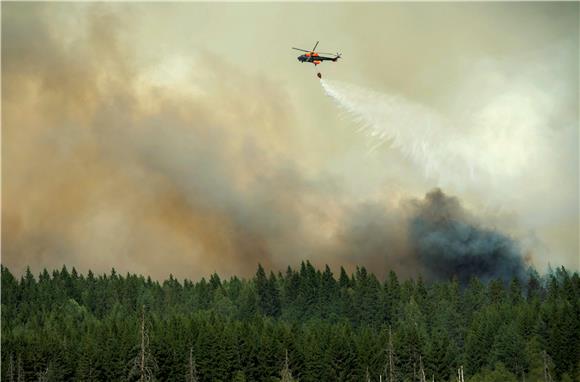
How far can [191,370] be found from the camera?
174500 mm

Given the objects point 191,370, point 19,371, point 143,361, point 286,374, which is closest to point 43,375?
point 19,371

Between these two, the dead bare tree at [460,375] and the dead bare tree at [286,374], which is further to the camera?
the dead bare tree at [460,375]

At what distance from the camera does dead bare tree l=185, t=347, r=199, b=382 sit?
174875mm

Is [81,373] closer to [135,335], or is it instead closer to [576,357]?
[135,335]

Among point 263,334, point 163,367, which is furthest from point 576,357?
point 163,367

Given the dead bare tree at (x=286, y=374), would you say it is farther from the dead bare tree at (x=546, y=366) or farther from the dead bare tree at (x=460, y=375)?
the dead bare tree at (x=546, y=366)

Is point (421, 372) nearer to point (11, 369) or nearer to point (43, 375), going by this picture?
point (43, 375)

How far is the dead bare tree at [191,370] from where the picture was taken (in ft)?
574

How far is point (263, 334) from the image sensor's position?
19062cm

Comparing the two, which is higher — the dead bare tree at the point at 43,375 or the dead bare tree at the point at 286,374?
the dead bare tree at the point at 43,375

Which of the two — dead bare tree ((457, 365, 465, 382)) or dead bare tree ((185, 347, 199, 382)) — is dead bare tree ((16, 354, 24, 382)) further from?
dead bare tree ((457, 365, 465, 382))

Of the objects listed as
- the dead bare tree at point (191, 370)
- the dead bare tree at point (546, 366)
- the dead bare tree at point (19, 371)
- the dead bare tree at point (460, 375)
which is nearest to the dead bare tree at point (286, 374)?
the dead bare tree at point (191, 370)

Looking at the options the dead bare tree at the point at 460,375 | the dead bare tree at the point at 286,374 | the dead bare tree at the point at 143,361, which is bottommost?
the dead bare tree at the point at 143,361

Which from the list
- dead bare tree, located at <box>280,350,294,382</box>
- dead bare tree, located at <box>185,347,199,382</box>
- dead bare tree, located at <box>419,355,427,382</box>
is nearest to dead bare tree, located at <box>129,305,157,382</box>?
dead bare tree, located at <box>280,350,294,382</box>
